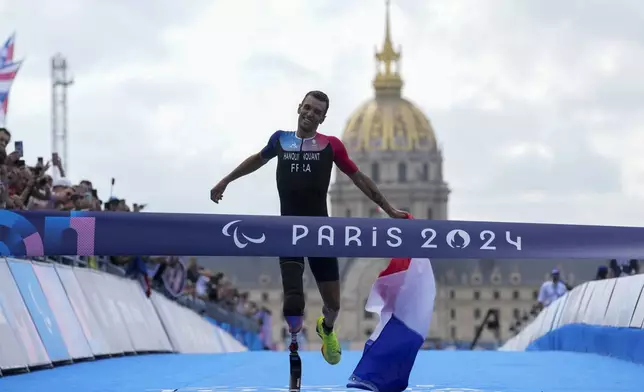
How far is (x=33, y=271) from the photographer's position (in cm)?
1337

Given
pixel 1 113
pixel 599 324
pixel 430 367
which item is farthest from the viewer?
pixel 1 113

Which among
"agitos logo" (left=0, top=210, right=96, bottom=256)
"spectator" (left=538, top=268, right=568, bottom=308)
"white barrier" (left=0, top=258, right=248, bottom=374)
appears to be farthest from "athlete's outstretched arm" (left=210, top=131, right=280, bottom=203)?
"spectator" (left=538, top=268, right=568, bottom=308)

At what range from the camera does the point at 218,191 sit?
979cm

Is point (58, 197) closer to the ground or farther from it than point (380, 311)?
farther from it

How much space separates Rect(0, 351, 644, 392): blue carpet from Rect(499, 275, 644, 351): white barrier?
583 millimetres

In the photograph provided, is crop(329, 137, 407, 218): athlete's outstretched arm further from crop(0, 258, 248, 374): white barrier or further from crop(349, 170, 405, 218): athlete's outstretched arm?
crop(0, 258, 248, 374): white barrier

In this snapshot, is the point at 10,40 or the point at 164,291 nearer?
the point at 164,291

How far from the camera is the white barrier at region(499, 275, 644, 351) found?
15673mm

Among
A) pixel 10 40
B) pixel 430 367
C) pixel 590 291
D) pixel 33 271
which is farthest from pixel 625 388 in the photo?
pixel 10 40

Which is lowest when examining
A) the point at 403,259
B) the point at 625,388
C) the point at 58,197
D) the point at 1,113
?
the point at 625,388

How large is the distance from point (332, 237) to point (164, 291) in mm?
14737

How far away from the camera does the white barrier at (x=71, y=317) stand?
1208cm

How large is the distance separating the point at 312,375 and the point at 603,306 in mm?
6915

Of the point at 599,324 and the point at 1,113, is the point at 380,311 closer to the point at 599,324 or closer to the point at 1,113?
the point at 599,324
